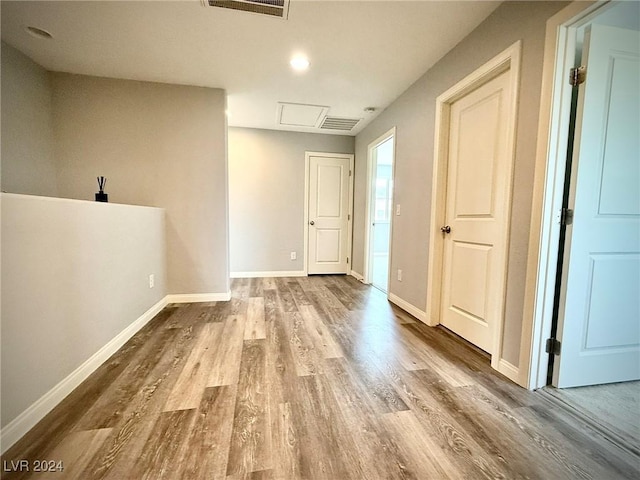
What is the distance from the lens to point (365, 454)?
3.45 feet

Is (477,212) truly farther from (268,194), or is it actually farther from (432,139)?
(268,194)

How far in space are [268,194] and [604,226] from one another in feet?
12.1

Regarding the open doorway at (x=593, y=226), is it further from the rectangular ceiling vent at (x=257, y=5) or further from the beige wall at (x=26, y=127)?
the beige wall at (x=26, y=127)

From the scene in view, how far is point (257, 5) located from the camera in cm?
169

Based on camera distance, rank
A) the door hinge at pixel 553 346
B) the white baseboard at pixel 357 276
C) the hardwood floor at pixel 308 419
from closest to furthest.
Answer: the hardwood floor at pixel 308 419 < the door hinge at pixel 553 346 < the white baseboard at pixel 357 276

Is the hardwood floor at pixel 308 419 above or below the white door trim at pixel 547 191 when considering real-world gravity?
below

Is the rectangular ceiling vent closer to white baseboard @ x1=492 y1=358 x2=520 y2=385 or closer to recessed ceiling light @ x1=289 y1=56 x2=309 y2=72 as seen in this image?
recessed ceiling light @ x1=289 y1=56 x2=309 y2=72

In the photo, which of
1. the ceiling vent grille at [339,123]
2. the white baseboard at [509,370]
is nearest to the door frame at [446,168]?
the white baseboard at [509,370]

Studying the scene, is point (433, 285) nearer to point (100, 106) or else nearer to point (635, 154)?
point (635, 154)

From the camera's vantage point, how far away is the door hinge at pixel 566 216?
138 cm

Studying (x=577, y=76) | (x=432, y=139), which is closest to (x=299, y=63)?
(x=432, y=139)

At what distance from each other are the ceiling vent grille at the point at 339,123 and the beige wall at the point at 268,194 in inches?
13.8

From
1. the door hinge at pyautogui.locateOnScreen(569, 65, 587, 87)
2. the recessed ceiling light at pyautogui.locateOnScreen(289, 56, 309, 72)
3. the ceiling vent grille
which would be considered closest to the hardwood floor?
the door hinge at pyautogui.locateOnScreen(569, 65, 587, 87)

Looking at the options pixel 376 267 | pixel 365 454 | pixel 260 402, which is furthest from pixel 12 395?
pixel 376 267
